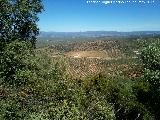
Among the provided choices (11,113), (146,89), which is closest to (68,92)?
(11,113)

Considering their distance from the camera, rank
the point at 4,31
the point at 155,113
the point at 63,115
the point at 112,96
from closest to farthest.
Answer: the point at 63,115 → the point at 4,31 → the point at 155,113 → the point at 112,96

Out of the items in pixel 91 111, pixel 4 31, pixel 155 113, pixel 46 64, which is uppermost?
pixel 4 31

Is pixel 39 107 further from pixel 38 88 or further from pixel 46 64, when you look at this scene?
pixel 46 64

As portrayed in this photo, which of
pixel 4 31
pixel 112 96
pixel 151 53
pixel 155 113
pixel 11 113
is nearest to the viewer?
pixel 11 113

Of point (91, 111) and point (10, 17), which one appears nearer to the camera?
point (91, 111)

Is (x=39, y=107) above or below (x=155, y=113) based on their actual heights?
above

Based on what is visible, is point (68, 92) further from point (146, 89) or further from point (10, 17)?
point (146, 89)

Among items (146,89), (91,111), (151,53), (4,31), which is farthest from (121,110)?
(4,31)
